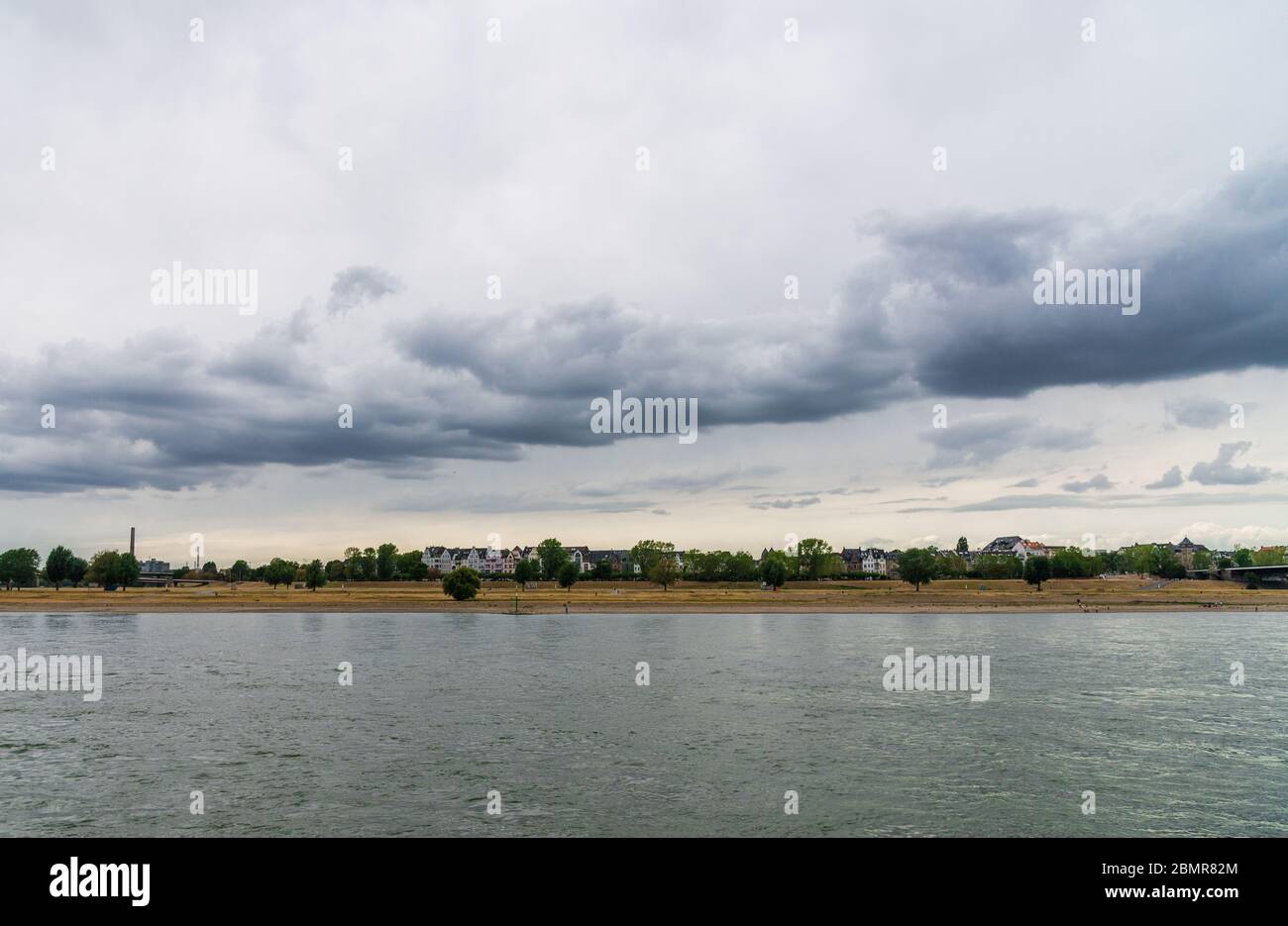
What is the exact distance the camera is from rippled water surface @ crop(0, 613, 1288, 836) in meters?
33.7

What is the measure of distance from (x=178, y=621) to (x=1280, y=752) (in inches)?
6352

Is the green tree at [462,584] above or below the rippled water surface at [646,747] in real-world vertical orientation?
below

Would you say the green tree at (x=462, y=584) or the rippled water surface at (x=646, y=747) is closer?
the rippled water surface at (x=646, y=747)

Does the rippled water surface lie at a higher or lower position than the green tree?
higher

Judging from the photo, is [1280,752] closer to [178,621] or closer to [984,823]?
[984,823]

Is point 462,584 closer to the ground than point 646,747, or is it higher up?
closer to the ground

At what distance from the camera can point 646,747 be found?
45.8 metres

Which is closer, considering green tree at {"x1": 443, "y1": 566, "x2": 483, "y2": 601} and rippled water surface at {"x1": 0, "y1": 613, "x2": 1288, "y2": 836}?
rippled water surface at {"x1": 0, "y1": 613, "x2": 1288, "y2": 836}

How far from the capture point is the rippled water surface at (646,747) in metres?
33.7

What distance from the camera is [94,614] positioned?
185875 mm
